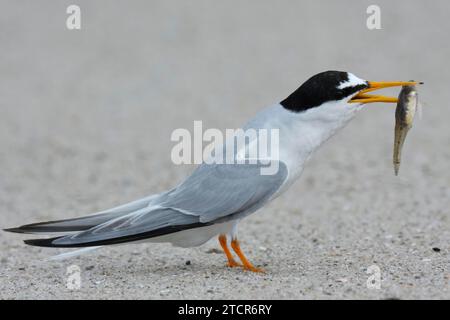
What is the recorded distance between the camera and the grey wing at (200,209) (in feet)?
15.3

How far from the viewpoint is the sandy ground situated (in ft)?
16.1

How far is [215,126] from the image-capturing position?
31.3ft

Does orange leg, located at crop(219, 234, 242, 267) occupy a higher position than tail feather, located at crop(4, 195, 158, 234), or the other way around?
tail feather, located at crop(4, 195, 158, 234)

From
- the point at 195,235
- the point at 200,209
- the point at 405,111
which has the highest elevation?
the point at 405,111

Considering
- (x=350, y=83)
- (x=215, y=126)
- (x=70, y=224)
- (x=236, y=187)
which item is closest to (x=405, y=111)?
(x=350, y=83)

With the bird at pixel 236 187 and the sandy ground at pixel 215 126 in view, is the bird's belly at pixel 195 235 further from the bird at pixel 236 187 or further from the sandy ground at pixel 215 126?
the sandy ground at pixel 215 126

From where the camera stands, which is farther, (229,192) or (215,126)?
(215,126)

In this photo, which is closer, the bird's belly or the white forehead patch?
the white forehead patch

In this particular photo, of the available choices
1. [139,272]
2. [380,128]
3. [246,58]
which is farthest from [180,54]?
[139,272]

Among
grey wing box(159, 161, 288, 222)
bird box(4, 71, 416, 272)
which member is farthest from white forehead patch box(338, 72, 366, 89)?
grey wing box(159, 161, 288, 222)

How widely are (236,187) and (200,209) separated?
0.78 feet

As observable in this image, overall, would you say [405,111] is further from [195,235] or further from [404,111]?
[195,235]

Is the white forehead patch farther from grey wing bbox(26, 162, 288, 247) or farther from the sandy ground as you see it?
the sandy ground

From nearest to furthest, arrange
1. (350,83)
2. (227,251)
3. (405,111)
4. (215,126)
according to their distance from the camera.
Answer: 1. (350,83)
2. (405,111)
3. (227,251)
4. (215,126)
